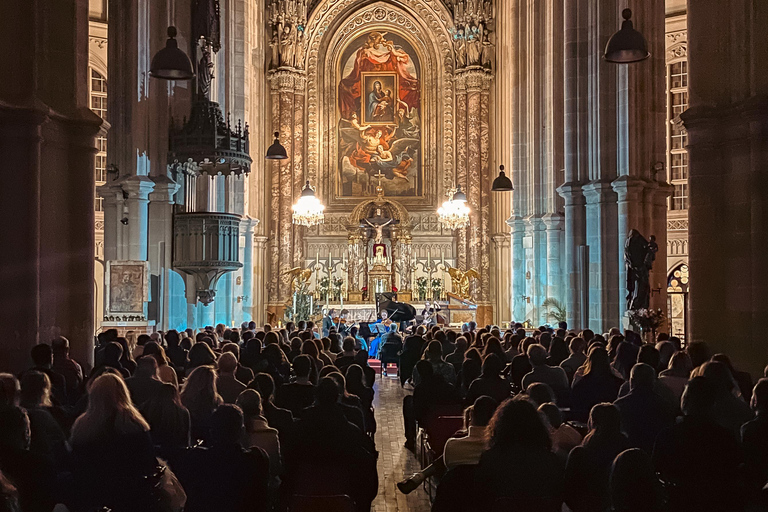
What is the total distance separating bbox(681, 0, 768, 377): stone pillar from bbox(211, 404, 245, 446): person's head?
26.9 feet

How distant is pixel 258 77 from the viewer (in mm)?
35438

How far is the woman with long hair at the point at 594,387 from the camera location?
822 cm

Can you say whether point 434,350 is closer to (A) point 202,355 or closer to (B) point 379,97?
(A) point 202,355

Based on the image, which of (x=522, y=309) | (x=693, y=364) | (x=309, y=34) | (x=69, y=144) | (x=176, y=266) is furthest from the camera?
(x=309, y=34)

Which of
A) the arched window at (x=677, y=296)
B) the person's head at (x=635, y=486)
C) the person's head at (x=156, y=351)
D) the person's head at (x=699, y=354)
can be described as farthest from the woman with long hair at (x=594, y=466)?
the arched window at (x=677, y=296)

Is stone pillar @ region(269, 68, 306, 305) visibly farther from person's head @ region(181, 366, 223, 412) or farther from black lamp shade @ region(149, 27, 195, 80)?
person's head @ region(181, 366, 223, 412)

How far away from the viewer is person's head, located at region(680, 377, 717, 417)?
5.46 m

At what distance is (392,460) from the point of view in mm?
10617

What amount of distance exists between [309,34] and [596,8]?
66.8ft

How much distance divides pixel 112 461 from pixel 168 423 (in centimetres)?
83

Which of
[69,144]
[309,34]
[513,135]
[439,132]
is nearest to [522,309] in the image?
[513,135]

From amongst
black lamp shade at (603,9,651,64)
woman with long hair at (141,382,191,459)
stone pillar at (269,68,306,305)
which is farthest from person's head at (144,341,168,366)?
Result: stone pillar at (269,68,306,305)

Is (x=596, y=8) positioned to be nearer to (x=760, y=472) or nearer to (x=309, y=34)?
(x=760, y=472)

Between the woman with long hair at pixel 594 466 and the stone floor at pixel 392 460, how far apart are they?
11.2 ft
